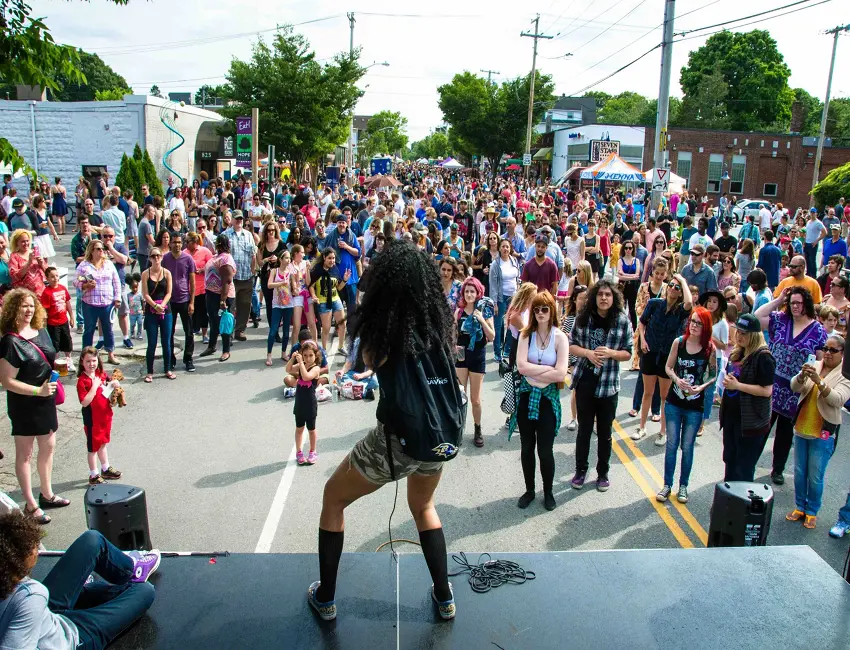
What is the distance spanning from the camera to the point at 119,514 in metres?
4.54

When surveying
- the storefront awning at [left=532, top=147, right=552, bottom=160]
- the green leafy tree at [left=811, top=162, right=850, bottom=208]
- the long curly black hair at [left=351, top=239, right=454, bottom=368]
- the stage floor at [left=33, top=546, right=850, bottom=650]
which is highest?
the storefront awning at [left=532, top=147, right=552, bottom=160]

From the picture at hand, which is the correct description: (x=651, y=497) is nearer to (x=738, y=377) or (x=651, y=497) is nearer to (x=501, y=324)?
(x=738, y=377)

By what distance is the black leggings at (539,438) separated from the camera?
5.92 m

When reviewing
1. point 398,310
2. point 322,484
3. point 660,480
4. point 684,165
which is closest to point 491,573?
point 398,310

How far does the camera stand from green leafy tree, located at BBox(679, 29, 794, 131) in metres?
73.9

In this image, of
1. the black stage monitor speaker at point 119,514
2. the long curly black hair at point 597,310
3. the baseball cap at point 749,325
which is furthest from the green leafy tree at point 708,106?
the black stage monitor speaker at point 119,514

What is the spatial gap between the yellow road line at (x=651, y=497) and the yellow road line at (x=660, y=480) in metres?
0.11

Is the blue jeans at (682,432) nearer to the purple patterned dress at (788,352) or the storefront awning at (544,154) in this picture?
the purple patterned dress at (788,352)

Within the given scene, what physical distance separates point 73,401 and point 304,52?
80.1 feet

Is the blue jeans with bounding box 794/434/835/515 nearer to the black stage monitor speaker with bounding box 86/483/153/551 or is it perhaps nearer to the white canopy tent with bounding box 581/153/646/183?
the black stage monitor speaker with bounding box 86/483/153/551

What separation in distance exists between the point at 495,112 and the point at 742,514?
5685 cm

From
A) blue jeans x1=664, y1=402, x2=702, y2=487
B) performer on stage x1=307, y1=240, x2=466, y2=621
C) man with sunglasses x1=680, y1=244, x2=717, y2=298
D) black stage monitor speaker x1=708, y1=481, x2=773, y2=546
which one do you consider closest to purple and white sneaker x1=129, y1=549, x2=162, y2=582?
performer on stage x1=307, y1=240, x2=466, y2=621

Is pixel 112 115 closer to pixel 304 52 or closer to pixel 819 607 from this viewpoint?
pixel 304 52

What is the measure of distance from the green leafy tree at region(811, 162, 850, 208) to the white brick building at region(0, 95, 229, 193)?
27.3m
